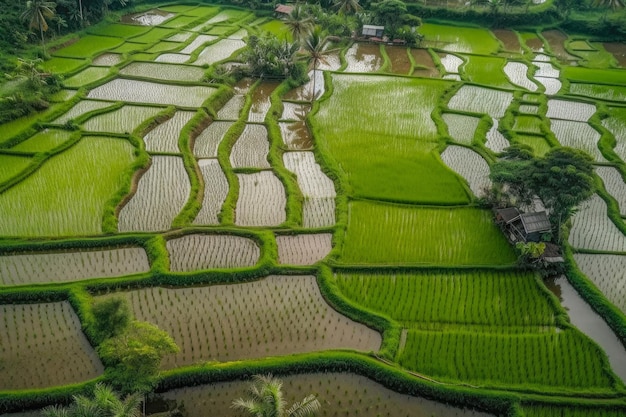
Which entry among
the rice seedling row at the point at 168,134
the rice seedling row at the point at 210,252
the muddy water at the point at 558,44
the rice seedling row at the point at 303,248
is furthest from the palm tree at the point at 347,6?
the rice seedling row at the point at 210,252

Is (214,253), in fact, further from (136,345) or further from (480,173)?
(480,173)

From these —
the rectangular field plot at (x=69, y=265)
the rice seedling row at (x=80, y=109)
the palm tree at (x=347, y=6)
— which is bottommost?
the rectangular field plot at (x=69, y=265)

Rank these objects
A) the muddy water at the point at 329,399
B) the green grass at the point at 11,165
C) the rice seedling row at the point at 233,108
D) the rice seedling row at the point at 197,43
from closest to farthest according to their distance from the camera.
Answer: the muddy water at the point at 329,399 < the green grass at the point at 11,165 < the rice seedling row at the point at 233,108 < the rice seedling row at the point at 197,43

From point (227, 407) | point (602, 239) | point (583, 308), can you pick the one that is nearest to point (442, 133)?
point (602, 239)

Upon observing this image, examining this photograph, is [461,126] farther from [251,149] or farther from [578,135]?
[251,149]

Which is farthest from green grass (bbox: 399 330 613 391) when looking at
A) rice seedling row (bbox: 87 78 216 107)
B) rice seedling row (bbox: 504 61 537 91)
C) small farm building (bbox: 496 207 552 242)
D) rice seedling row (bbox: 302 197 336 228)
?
rice seedling row (bbox: 504 61 537 91)

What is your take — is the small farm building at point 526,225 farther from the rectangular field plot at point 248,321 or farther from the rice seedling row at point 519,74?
the rice seedling row at point 519,74

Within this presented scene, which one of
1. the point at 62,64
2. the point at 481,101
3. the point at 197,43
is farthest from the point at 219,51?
the point at 481,101
